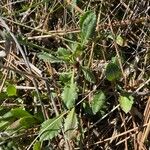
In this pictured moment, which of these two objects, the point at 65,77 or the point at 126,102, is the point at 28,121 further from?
the point at 126,102

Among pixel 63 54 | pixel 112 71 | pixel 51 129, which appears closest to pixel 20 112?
pixel 51 129

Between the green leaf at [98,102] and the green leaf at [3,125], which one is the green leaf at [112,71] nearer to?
the green leaf at [98,102]

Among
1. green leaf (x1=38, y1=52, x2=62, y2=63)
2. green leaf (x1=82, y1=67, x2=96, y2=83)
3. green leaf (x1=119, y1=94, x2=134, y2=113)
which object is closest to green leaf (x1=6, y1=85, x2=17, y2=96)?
green leaf (x1=38, y1=52, x2=62, y2=63)

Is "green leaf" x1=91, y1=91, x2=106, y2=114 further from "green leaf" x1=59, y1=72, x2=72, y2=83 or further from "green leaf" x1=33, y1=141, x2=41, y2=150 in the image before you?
"green leaf" x1=33, y1=141, x2=41, y2=150

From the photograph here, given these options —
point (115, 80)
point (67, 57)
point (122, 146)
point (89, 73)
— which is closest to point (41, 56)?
point (67, 57)

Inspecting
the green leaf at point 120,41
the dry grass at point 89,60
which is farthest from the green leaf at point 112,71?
the green leaf at point 120,41

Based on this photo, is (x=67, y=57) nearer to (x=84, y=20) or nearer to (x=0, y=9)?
(x=84, y=20)

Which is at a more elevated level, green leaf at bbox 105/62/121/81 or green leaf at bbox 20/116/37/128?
green leaf at bbox 105/62/121/81
